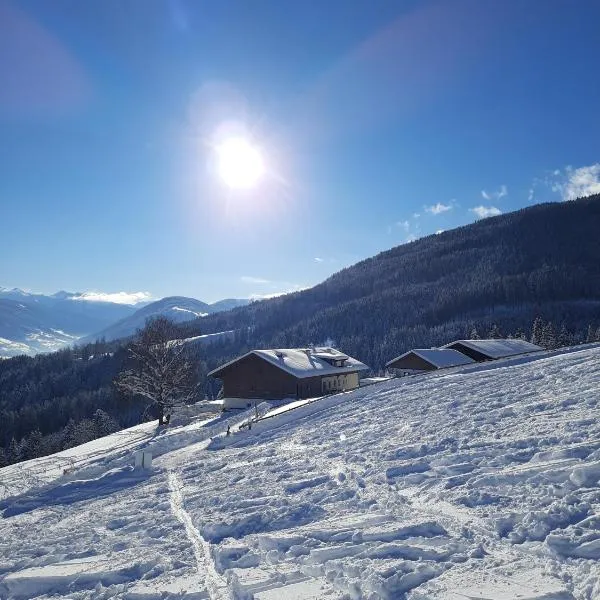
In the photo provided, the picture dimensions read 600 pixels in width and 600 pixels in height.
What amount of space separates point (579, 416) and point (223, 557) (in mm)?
11541

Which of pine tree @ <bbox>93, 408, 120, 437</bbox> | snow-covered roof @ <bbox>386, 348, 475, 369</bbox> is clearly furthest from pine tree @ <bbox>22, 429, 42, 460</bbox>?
snow-covered roof @ <bbox>386, 348, 475, 369</bbox>

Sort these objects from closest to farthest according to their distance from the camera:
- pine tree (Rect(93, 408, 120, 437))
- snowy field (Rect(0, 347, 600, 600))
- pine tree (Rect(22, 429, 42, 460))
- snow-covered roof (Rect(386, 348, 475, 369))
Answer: snowy field (Rect(0, 347, 600, 600)), snow-covered roof (Rect(386, 348, 475, 369)), pine tree (Rect(22, 429, 42, 460)), pine tree (Rect(93, 408, 120, 437))

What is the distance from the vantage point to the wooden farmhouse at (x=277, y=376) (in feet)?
137

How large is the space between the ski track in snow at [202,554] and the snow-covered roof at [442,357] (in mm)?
41975

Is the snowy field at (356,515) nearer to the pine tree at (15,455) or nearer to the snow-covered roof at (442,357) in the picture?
the snow-covered roof at (442,357)

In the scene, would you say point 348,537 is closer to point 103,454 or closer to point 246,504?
point 246,504

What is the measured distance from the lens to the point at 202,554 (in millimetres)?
9555

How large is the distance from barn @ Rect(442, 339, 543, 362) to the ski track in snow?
46.3 meters

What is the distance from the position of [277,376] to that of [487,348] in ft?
91.2

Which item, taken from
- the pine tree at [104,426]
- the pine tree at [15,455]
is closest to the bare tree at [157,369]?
the pine tree at [104,426]

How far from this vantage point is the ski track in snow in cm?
777

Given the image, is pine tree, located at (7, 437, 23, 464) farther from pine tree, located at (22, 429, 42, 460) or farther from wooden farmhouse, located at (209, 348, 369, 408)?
wooden farmhouse, located at (209, 348, 369, 408)

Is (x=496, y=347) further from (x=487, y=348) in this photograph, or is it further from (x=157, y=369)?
(x=157, y=369)

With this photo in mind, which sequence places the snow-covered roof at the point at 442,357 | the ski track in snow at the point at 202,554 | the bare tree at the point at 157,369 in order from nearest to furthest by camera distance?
the ski track in snow at the point at 202,554
the bare tree at the point at 157,369
the snow-covered roof at the point at 442,357
